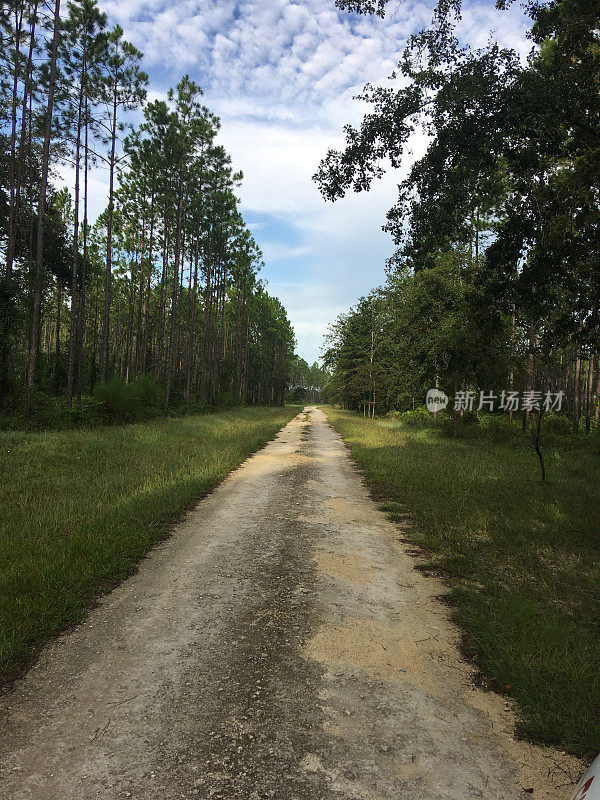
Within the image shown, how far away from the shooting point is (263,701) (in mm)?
2627

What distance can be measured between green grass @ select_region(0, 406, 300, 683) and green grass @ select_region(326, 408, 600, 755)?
367 cm

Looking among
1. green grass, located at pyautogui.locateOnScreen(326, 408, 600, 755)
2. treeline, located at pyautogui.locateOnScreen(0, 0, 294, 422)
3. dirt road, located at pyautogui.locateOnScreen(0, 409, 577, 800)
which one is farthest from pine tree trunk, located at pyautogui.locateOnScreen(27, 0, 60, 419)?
dirt road, located at pyautogui.locateOnScreen(0, 409, 577, 800)

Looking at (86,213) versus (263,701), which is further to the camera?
(86,213)

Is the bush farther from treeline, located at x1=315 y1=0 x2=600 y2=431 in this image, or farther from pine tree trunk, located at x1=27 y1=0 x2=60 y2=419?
treeline, located at x1=315 y1=0 x2=600 y2=431

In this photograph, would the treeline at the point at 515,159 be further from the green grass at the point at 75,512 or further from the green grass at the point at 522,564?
the green grass at the point at 75,512

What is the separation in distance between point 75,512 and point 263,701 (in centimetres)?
507

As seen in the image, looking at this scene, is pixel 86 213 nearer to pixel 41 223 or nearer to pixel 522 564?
pixel 41 223

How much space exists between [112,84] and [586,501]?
25.3m

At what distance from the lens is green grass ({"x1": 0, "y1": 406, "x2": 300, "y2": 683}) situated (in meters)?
3.68

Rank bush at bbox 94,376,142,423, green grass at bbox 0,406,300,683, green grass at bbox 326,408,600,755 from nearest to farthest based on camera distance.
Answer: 1. green grass at bbox 326,408,600,755
2. green grass at bbox 0,406,300,683
3. bush at bbox 94,376,142,423

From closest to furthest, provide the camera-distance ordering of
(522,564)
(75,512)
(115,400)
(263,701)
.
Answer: (263,701), (522,564), (75,512), (115,400)

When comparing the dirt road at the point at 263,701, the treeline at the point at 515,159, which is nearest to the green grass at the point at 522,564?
the dirt road at the point at 263,701

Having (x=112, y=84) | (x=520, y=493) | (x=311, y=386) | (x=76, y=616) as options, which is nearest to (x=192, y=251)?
(x=112, y=84)

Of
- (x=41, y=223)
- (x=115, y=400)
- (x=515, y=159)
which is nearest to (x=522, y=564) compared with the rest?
(x=515, y=159)
